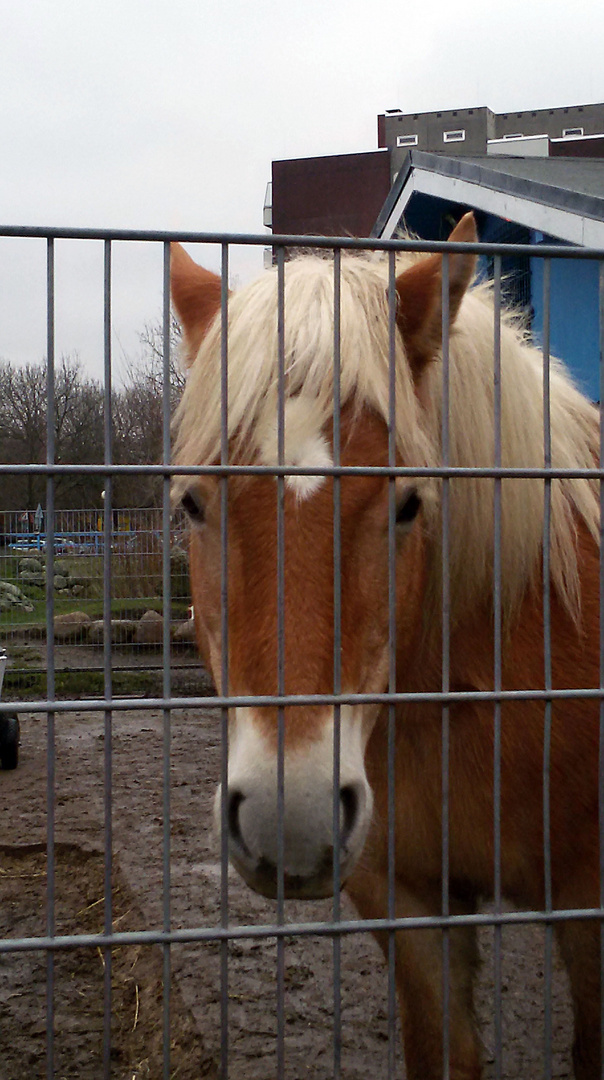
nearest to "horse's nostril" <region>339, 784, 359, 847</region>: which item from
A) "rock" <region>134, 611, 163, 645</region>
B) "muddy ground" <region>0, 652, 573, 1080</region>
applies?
"muddy ground" <region>0, 652, 573, 1080</region>

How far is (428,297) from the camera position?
1754mm

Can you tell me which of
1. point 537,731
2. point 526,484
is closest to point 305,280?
point 526,484

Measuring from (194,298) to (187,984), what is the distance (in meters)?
2.46

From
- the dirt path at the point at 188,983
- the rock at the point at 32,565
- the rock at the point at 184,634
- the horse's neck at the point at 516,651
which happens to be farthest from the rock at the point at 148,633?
the horse's neck at the point at 516,651

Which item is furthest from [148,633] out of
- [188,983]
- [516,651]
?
[516,651]

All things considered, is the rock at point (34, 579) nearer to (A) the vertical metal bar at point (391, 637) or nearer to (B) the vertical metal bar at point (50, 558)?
(B) the vertical metal bar at point (50, 558)

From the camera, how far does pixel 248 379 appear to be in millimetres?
1665

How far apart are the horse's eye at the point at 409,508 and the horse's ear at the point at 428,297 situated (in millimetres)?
311

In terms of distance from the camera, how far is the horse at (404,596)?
4.81 feet

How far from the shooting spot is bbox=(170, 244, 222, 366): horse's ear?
194 cm

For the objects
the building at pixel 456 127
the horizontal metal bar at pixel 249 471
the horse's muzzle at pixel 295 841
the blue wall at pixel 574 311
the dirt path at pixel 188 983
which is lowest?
the dirt path at pixel 188 983

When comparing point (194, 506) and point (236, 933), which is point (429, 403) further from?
point (236, 933)

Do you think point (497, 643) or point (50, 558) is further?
point (497, 643)

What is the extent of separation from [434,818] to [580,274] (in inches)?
306
